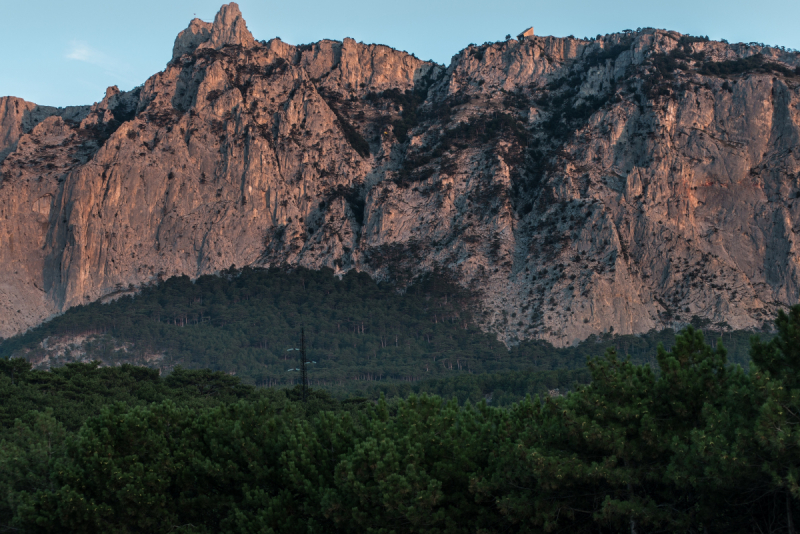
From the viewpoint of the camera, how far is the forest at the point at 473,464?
24531mm

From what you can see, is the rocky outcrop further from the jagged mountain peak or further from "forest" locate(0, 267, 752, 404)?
"forest" locate(0, 267, 752, 404)

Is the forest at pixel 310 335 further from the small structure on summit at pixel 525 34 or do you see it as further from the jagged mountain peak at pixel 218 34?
the small structure on summit at pixel 525 34

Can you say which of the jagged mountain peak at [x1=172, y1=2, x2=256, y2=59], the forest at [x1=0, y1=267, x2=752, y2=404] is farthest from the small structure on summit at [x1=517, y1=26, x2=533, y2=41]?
the forest at [x1=0, y1=267, x2=752, y2=404]

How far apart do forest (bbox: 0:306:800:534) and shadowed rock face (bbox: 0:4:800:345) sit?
11034cm

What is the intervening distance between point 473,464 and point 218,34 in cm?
17732

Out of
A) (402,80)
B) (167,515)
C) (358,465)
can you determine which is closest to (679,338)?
(358,465)

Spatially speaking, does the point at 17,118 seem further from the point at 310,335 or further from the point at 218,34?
the point at 310,335

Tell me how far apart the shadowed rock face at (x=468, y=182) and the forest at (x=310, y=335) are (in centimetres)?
346

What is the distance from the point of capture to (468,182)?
162m

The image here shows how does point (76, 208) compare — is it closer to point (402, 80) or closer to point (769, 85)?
point (402, 80)

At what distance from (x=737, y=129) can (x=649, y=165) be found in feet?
57.9

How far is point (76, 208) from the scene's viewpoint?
158 meters

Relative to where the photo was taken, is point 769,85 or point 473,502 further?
point 769,85

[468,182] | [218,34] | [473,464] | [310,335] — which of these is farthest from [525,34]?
[473,464]
